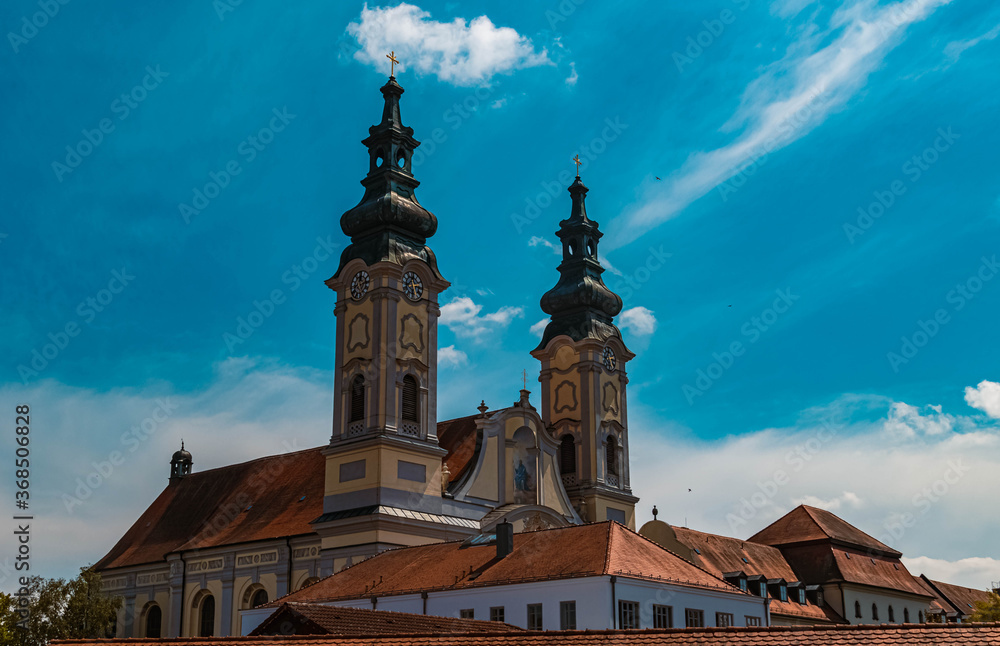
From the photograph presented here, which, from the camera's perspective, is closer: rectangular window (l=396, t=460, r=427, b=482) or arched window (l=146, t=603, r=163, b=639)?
rectangular window (l=396, t=460, r=427, b=482)

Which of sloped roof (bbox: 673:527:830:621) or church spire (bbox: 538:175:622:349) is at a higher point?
church spire (bbox: 538:175:622:349)

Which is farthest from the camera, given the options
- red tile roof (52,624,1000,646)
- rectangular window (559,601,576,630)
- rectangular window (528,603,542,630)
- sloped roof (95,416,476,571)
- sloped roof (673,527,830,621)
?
sloped roof (673,527,830,621)

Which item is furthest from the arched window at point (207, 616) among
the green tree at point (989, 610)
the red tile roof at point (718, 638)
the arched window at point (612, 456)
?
the green tree at point (989, 610)

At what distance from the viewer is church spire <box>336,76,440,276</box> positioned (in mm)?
46156

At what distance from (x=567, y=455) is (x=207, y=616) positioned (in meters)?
18.3

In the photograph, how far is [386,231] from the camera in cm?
4625

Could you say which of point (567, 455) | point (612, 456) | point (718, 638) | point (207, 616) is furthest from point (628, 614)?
point (207, 616)

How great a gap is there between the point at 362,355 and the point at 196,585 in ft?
48.8

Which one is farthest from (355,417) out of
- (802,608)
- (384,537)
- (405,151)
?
(802,608)

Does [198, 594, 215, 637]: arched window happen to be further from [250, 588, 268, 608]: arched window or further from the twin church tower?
Answer: the twin church tower

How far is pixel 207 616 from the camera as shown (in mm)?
50062

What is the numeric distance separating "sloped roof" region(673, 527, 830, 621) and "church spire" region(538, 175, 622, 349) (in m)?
10.7

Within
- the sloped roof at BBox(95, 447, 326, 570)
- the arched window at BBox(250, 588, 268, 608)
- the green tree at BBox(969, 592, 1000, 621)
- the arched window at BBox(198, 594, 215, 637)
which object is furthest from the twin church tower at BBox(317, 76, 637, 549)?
the green tree at BBox(969, 592, 1000, 621)

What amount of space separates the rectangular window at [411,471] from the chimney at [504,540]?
1056 centimetres
